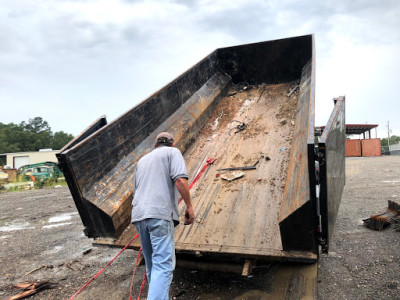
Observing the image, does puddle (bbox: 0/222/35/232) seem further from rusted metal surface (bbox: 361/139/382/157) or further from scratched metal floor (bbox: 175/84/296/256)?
A: rusted metal surface (bbox: 361/139/382/157)

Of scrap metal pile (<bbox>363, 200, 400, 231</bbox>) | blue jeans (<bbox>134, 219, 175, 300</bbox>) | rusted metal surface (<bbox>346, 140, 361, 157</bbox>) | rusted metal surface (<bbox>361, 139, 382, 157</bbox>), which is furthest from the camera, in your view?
rusted metal surface (<bbox>346, 140, 361, 157</bbox>)

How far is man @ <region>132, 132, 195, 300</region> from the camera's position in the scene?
7.47 feet

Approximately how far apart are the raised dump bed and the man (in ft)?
1.27

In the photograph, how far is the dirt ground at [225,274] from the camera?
2.78m

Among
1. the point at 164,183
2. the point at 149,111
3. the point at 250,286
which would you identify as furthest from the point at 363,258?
the point at 149,111

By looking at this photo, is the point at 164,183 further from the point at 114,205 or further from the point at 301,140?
the point at 301,140

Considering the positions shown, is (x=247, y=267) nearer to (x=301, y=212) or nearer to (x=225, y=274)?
(x=301, y=212)

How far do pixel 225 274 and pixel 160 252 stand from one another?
114cm

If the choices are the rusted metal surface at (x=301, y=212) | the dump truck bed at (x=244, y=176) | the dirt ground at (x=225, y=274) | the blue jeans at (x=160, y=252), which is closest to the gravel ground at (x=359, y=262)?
the dirt ground at (x=225, y=274)

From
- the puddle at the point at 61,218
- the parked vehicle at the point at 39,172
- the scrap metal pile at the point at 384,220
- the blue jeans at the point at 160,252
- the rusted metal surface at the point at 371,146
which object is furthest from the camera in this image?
the rusted metal surface at the point at 371,146

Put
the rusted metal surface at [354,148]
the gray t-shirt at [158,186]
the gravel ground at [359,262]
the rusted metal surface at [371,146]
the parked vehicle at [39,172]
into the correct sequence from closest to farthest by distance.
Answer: the gray t-shirt at [158,186]
the gravel ground at [359,262]
the parked vehicle at [39,172]
the rusted metal surface at [371,146]
the rusted metal surface at [354,148]

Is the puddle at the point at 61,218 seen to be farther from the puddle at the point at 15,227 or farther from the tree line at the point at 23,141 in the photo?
the tree line at the point at 23,141

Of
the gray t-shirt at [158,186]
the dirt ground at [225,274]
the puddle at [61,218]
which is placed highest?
the gray t-shirt at [158,186]

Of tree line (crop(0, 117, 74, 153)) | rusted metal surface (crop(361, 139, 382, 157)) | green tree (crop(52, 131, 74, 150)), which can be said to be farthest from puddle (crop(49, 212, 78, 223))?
green tree (crop(52, 131, 74, 150))
